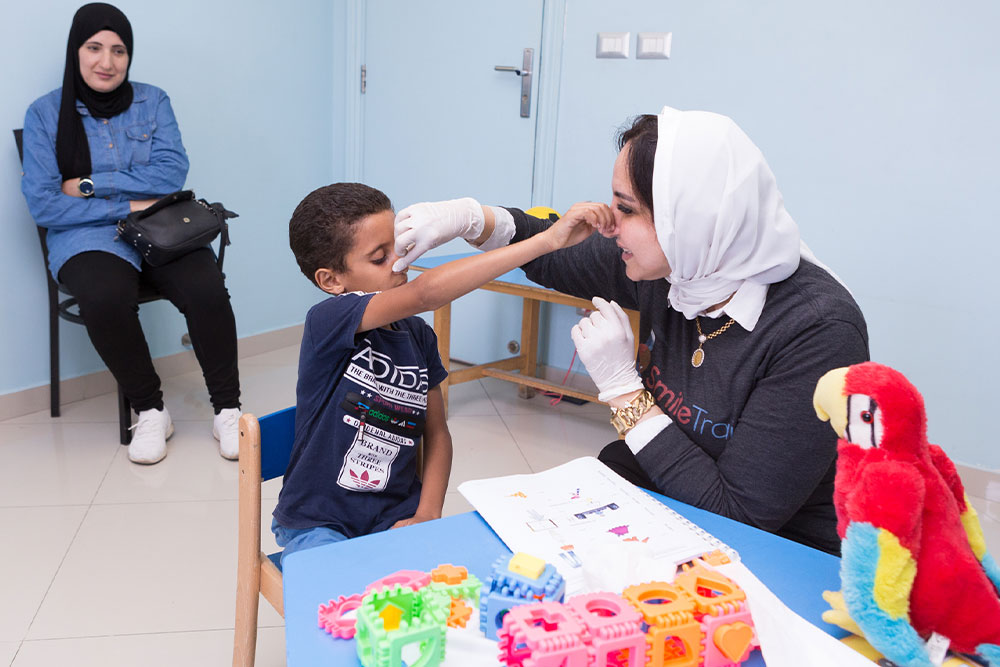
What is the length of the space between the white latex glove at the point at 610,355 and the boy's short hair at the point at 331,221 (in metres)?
0.42

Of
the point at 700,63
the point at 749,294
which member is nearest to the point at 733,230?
the point at 749,294

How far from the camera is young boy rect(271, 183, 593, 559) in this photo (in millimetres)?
1152

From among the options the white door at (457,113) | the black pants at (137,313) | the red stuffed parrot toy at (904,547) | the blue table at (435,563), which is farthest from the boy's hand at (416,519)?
the white door at (457,113)

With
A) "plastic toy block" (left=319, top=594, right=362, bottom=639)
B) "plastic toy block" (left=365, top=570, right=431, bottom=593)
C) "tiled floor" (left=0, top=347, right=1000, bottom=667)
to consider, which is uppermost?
"plastic toy block" (left=365, top=570, right=431, bottom=593)

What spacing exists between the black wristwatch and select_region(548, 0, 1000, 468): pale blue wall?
200cm

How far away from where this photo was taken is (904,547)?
2.05 feet

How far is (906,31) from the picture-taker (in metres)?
2.38

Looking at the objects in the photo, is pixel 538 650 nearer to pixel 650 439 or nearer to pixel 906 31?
pixel 650 439

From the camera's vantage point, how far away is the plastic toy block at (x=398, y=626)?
585 millimetres

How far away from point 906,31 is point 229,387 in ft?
7.89

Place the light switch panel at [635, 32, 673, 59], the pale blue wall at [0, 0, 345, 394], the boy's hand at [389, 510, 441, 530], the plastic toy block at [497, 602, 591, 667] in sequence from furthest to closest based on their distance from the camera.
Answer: the light switch panel at [635, 32, 673, 59]
the pale blue wall at [0, 0, 345, 394]
the boy's hand at [389, 510, 441, 530]
the plastic toy block at [497, 602, 591, 667]

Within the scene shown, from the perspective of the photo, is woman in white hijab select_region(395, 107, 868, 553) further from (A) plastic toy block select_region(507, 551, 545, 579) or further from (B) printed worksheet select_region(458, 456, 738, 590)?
(A) plastic toy block select_region(507, 551, 545, 579)

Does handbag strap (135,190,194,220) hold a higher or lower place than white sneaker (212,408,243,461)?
higher

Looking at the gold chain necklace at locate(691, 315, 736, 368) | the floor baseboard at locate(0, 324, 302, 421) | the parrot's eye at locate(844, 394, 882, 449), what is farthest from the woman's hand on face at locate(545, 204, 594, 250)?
the floor baseboard at locate(0, 324, 302, 421)
